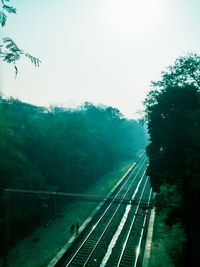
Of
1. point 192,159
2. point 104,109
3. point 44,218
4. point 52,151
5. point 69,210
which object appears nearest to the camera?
point 192,159

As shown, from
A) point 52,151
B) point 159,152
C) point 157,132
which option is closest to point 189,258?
point 159,152

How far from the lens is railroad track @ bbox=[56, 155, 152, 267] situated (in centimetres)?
1902

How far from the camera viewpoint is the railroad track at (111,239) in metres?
19.0

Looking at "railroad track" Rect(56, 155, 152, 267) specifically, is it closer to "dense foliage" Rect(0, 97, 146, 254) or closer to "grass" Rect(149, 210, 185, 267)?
"grass" Rect(149, 210, 185, 267)

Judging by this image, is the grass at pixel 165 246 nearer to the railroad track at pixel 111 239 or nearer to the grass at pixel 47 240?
the railroad track at pixel 111 239

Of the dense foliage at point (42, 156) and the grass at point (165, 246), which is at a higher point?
the dense foliage at point (42, 156)

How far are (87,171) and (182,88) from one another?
99.0ft

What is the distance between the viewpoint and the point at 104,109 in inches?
2970

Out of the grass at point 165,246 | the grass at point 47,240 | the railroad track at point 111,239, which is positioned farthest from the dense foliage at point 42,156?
the grass at point 165,246

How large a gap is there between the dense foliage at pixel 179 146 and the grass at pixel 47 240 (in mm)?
9700

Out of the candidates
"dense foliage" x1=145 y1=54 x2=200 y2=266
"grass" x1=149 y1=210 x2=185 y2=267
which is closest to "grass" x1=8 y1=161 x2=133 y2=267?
"grass" x1=149 y1=210 x2=185 y2=267

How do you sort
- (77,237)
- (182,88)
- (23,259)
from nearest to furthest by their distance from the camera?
(23,259)
(182,88)
(77,237)

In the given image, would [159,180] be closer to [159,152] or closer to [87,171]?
[159,152]

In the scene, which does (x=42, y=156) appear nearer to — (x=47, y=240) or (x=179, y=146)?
(x=47, y=240)
